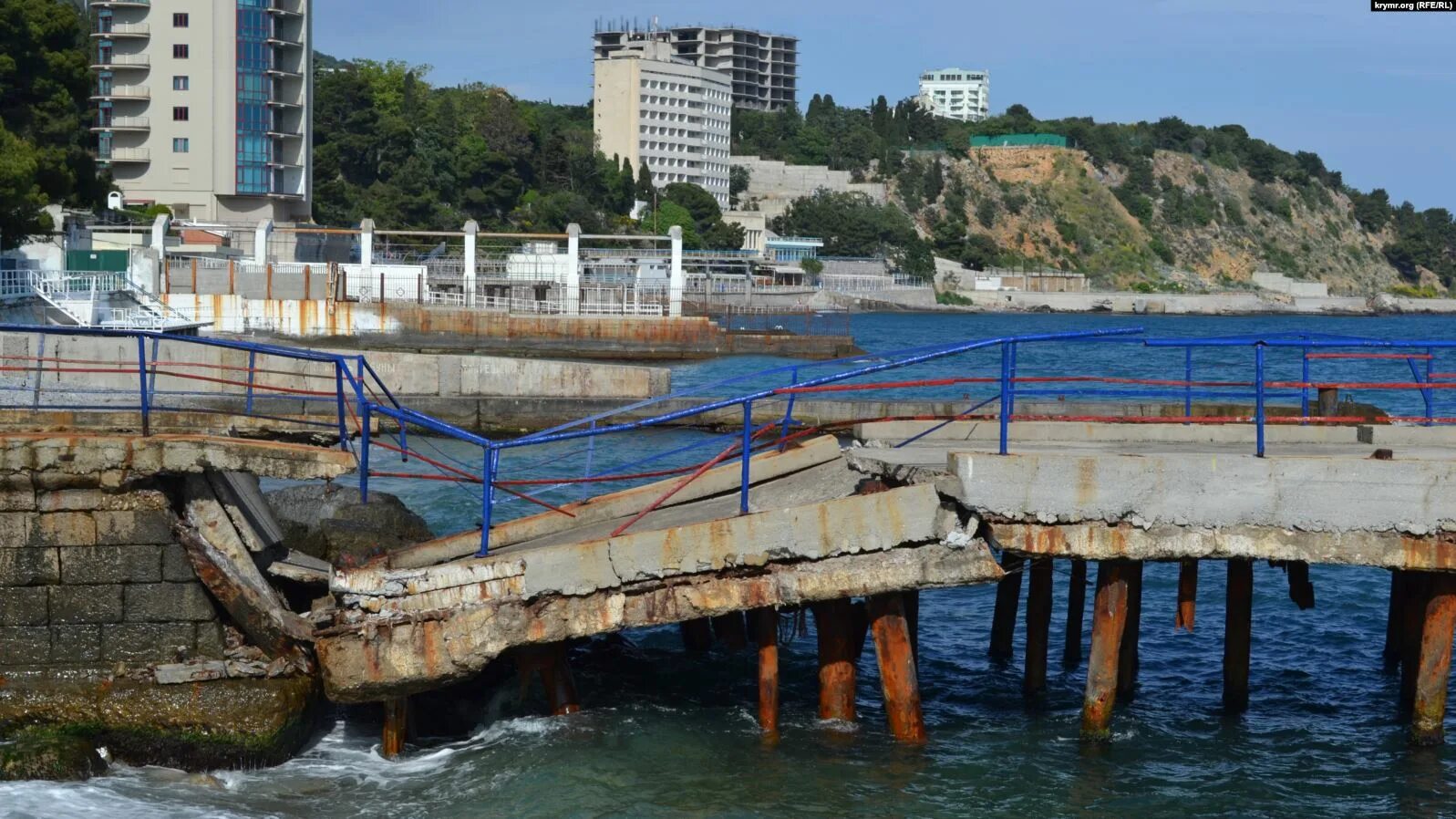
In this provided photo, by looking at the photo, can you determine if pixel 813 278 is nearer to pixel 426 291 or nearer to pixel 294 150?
pixel 294 150

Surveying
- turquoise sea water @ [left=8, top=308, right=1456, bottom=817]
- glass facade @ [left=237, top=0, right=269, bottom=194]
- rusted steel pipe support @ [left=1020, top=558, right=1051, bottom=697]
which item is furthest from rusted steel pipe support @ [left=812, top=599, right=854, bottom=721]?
glass facade @ [left=237, top=0, right=269, bottom=194]

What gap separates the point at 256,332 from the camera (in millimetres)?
55000

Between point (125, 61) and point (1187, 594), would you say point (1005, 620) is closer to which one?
point (1187, 594)

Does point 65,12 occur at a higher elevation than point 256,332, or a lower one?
higher

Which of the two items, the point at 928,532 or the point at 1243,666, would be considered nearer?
the point at 928,532

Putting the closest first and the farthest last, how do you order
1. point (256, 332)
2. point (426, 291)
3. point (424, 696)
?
point (424, 696)
point (256, 332)
point (426, 291)

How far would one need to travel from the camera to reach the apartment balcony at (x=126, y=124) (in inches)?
3612

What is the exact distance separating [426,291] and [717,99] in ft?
461

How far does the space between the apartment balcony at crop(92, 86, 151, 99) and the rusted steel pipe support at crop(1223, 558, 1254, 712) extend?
8978cm

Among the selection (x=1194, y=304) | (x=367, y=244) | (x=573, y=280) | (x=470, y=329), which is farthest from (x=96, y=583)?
(x=1194, y=304)

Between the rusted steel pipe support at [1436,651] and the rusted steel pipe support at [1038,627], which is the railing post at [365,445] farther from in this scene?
the rusted steel pipe support at [1436,651]

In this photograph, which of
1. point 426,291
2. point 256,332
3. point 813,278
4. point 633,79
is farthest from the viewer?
point 633,79

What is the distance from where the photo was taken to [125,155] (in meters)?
92.3

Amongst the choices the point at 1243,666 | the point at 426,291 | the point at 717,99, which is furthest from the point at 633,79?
the point at 1243,666
